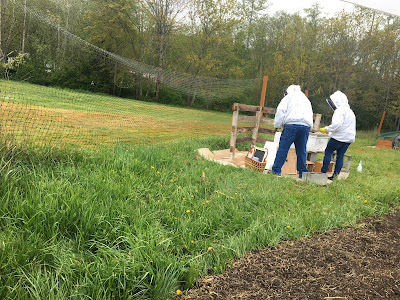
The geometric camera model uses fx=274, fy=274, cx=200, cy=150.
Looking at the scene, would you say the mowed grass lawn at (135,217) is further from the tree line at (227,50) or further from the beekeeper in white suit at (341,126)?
the tree line at (227,50)

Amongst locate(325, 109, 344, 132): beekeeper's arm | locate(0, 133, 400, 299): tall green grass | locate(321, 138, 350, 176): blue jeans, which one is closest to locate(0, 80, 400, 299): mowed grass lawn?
locate(0, 133, 400, 299): tall green grass

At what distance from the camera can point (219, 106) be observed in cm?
1697

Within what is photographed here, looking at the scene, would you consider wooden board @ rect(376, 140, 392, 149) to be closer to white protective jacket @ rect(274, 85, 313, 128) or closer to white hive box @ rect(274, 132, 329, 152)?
white hive box @ rect(274, 132, 329, 152)

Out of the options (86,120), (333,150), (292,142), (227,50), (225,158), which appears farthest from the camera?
(227,50)

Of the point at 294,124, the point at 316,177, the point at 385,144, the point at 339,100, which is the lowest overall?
the point at 316,177

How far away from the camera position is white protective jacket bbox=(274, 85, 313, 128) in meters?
4.26

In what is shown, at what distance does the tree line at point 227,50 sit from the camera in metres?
17.6

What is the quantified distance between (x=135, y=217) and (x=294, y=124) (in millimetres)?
2978

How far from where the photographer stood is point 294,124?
4273 mm

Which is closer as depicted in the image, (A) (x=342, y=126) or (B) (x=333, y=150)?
(A) (x=342, y=126)

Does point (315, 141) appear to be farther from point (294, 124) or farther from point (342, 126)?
point (294, 124)

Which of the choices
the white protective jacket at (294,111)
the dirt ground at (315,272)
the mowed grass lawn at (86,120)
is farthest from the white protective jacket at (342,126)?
the mowed grass lawn at (86,120)

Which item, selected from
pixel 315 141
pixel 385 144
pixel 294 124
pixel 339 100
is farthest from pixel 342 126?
pixel 385 144

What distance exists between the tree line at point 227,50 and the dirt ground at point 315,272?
14.4 metres
